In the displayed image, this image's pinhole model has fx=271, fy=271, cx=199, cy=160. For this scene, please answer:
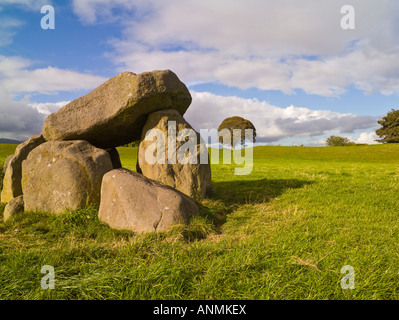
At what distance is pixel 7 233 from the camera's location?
21.4 ft

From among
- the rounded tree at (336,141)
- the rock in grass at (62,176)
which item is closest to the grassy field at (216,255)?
the rock in grass at (62,176)

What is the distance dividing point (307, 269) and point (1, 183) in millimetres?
11632

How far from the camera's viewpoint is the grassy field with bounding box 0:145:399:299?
375 centimetres

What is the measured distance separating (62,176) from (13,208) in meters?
1.86

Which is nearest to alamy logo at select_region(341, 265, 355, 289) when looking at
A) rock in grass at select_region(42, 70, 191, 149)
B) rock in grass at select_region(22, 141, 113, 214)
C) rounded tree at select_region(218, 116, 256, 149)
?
rock in grass at select_region(22, 141, 113, 214)

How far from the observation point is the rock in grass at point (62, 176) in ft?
25.1

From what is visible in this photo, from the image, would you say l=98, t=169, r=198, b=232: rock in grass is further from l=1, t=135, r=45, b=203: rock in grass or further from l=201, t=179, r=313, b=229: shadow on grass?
l=1, t=135, r=45, b=203: rock in grass

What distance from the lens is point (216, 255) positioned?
486 centimetres

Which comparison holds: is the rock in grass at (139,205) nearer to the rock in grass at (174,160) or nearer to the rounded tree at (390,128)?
the rock in grass at (174,160)

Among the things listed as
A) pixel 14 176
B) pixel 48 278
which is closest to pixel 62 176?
pixel 14 176

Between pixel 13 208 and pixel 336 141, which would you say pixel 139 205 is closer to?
pixel 13 208

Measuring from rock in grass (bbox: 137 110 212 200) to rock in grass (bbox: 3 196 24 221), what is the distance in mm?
3758

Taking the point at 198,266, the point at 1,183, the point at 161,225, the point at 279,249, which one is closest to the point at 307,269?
the point at 279,249

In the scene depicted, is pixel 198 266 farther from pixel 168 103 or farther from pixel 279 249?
pixel 168 103
